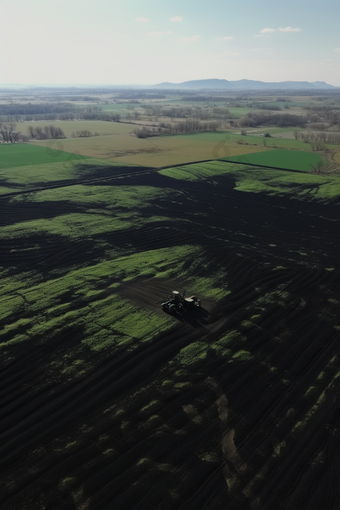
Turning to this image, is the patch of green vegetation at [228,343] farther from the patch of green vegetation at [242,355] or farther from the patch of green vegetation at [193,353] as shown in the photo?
the patch of green vegetation at [193,353]

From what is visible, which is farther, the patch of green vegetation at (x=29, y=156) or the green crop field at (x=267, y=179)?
the patch of green vegetation at (x=29, y=156)

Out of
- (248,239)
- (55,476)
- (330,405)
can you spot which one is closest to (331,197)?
(248,239)

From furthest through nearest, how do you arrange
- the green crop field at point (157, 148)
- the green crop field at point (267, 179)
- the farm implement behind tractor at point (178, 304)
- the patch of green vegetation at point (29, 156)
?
the green crop field at point (157, 148) < the patch of green vegetation at point (29, 156) < the green crop field at point (267, 179) < the farm implement behind tractor at point (178, 304)

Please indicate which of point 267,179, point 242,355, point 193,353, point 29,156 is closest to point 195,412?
point 193,353

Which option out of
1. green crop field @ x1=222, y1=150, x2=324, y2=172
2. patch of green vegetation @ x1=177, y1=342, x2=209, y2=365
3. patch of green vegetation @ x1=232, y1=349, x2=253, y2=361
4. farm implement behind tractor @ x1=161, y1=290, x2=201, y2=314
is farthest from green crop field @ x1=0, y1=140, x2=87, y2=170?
patch of green vegetation @ x1=232, y1=349, x2=253, y2=361

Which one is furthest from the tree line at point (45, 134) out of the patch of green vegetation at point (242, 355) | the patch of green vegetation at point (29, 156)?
the patch of green vegetation at point (242, 355)

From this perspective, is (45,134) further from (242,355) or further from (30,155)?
(242,355)
